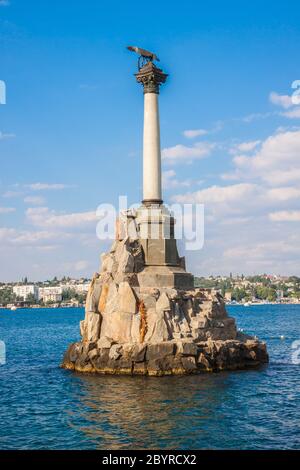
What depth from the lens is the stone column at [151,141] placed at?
44.1 meters

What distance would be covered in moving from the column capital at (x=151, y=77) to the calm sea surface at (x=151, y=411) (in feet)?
69.4

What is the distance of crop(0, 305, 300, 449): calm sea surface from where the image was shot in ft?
74.9

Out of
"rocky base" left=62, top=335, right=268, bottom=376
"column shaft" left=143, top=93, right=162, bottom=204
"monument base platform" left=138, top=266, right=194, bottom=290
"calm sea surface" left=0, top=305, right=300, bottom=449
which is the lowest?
"calm sea surface" left=0, top=305, right=300, bottom=449

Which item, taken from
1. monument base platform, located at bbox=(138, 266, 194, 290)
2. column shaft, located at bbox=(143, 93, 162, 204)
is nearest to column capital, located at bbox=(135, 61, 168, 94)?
column shaft, located at bbox=(143, 93, 162, 204)

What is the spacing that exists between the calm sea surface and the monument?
149 centimetres

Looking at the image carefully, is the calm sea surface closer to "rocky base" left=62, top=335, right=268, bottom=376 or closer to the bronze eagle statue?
"rocky base" left=62, top=335, right=268, bottom=376

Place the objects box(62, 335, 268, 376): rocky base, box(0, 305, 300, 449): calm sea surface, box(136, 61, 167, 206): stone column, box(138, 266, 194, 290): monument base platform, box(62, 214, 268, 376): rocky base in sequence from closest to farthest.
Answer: box(0, 305, 300, 449): calm sea surface → box(62, 335, 268, 376): rocky base → box(62, 214, 268, 376): rocky base → box(138, 266, 194, 290): monument base platform → box(136, 61, 167, 206): stone column

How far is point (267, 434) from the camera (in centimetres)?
2355

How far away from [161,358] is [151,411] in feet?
31.8

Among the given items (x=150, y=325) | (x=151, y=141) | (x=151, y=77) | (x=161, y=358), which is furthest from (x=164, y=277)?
(x=151, y=77)

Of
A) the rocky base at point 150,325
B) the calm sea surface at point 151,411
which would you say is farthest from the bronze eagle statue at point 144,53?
the calm sea surface at point 151,411

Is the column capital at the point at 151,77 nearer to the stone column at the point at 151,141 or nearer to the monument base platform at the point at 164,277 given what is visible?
the stone column at the point at 151,141

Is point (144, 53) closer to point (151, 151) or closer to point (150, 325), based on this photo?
point (151, 151)

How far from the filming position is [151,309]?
39.7 meters
